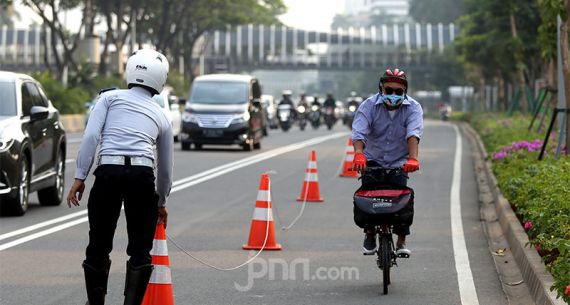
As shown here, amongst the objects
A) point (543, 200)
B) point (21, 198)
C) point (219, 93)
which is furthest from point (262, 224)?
point (219, 93)

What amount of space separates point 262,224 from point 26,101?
4.79 meters

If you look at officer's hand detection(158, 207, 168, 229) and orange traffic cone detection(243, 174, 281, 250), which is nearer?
officer's hand detection(158, 207, 168, 229)

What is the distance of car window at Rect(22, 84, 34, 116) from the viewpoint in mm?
17094

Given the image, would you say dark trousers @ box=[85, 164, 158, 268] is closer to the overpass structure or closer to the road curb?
the road curb

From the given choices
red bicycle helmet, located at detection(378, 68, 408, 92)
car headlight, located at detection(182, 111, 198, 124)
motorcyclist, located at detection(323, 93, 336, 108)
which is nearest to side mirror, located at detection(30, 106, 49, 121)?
red bicycle helmet, located at detection(378, 68, 408, 92)

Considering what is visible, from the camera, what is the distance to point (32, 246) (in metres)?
13.6

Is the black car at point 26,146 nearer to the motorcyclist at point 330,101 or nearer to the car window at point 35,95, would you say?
the car window at point 35,95

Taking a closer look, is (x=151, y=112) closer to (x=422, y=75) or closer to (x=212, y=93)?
(x=212, y=93)

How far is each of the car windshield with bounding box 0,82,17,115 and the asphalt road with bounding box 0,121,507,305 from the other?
4.15ft

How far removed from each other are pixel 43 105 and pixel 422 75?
138 metres

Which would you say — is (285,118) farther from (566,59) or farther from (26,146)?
(26,146)

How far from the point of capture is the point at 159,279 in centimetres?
869

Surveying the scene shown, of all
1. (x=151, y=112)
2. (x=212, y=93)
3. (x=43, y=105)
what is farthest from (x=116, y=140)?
(x=212, y=93)

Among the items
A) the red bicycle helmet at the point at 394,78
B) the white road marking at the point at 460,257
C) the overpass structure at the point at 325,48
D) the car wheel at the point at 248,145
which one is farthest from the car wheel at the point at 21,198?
the overpass structure at the point at 325,48
